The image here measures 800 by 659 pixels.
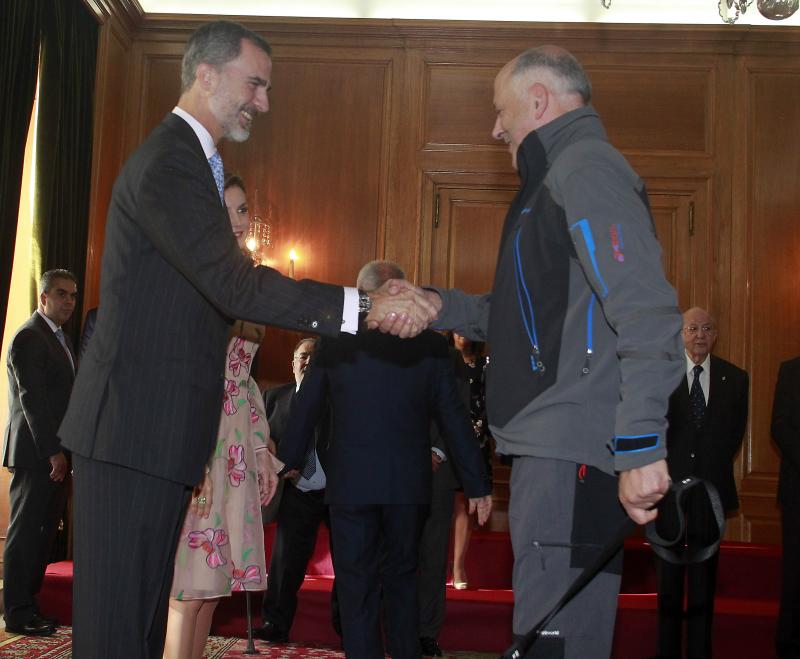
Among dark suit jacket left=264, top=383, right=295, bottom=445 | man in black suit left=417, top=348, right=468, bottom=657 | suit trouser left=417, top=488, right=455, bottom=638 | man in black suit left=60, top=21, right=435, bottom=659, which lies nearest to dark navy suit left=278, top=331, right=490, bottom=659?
man in black suit left=417, top=348, right=468, bottom=657

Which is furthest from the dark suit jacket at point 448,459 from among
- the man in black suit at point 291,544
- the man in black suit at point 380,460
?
the man in black suit at point 380,460

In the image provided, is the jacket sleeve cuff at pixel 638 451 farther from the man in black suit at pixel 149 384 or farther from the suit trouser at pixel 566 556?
the man in black suit at pixel 149 384

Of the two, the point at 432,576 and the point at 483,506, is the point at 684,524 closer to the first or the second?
the point at 483,506

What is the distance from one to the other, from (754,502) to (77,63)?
567 centimetres

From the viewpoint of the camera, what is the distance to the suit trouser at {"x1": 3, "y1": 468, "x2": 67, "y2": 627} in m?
4.88

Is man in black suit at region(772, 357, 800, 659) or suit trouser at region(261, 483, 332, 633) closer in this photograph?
man in black suit at region(772, 357, 800, 659)

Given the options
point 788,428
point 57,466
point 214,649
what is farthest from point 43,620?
point 788,428

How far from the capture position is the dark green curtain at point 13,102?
549 centimetres

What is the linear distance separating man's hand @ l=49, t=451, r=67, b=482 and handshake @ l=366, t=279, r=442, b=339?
289 centimetres

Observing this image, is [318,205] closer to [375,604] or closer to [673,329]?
[375,604]

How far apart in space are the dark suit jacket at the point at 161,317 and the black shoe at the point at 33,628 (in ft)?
10.1

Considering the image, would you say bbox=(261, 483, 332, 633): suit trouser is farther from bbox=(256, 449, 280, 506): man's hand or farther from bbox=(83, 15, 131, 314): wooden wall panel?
bbox=(83, 15, 131, 314): wooden wall panel

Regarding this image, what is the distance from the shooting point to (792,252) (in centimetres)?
751

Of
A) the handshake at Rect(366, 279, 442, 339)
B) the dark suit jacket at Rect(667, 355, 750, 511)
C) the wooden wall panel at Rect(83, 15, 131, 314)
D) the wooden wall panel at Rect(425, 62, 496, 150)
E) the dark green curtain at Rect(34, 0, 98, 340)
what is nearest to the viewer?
the handshake at Rect(366, 279, 442, 339)
